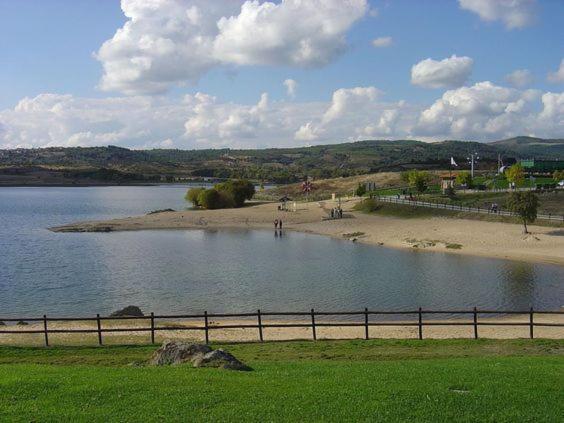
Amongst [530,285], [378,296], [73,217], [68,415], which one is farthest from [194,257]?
[73,217]

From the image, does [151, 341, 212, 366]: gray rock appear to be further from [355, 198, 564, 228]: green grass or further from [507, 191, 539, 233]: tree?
[355, 198, 564, 228]: green grass

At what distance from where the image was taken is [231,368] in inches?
576

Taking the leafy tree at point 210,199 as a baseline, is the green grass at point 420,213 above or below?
A: below

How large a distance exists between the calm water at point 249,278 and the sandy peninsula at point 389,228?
12.3ft

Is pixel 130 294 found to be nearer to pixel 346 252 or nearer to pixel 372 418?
pixel 346 252

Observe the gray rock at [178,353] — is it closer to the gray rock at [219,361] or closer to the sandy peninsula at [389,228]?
the gray rock at [219,361]

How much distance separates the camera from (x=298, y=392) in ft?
38.6

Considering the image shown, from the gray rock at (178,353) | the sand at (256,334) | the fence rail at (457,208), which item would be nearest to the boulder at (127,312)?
the sand at (256,334)

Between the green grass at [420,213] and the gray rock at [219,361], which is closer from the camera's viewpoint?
the gray rock at [219,361]

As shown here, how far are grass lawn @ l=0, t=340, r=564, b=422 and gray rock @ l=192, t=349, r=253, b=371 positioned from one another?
51 cm

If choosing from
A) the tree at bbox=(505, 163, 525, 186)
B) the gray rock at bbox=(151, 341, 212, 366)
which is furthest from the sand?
the tree at bbox=(505, 163, 525, 186)

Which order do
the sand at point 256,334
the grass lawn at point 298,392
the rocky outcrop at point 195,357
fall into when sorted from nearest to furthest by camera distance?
the grass lawn at point 298,392
the rocky outcrop at point 195,357
the sand at point 256,334

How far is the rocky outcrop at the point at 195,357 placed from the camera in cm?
1487

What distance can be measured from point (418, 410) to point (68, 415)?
21.0 ft
